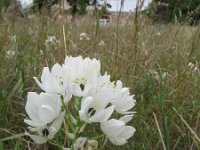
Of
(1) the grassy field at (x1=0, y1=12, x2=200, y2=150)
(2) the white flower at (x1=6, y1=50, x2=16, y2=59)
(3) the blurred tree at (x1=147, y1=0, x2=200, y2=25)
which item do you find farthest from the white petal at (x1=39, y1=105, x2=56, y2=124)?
(3) the blurred tree at (x1=147, y1=0, x2=200, y2=25)

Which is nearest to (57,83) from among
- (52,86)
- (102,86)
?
(52,86)

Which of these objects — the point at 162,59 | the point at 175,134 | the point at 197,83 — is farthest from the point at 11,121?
the point at 162,59

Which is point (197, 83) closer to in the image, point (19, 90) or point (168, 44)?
point (19, 90)

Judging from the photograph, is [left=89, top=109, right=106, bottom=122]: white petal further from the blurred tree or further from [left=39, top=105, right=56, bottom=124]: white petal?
the blurred tree

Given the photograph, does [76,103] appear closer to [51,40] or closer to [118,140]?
[118,140]

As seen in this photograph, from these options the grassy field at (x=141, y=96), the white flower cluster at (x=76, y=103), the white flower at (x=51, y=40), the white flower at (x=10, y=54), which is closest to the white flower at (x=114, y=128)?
the white flower cluster at (x=76, y=103)

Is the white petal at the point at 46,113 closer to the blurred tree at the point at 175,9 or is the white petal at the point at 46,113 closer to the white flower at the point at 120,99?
the white flower at the point at 120,99
